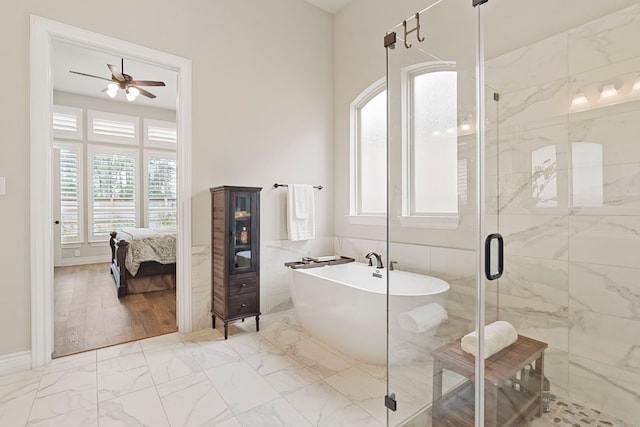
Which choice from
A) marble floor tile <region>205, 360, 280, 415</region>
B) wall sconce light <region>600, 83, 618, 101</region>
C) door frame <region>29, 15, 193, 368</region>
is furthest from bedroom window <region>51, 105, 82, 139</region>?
wall sconce light <region>600, 83, 618, 101</region>

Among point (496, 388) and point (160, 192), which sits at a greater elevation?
point (160, 192)

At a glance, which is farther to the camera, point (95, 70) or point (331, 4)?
point (95, 70)

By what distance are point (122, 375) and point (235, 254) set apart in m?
1.13

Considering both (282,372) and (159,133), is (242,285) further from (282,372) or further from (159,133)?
(159,133)

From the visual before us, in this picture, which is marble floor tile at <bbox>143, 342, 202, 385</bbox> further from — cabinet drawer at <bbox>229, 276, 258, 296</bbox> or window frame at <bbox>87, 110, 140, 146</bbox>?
window frame at <bbox>87, 110, 140, 146</bbox>

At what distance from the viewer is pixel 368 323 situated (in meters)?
2.14

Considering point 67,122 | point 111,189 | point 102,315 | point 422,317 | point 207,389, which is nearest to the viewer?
point 422,317

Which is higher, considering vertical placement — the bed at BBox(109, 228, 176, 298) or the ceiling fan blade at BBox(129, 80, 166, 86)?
the ceiling fan blade at BBox(129, 80, 166, 86)

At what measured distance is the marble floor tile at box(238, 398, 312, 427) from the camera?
1632 millimetres

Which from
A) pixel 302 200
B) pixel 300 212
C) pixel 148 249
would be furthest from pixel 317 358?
pixel 148 249

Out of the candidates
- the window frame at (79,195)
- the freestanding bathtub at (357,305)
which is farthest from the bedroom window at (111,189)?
the freestanding bathtub at (357,305)

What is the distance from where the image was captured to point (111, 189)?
20.4 ft

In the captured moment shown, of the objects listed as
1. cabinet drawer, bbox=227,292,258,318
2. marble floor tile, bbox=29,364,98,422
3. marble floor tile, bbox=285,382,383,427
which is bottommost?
marble floor tile, bbox=285,382,383,427

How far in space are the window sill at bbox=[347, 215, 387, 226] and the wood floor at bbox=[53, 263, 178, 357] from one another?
2.12m
